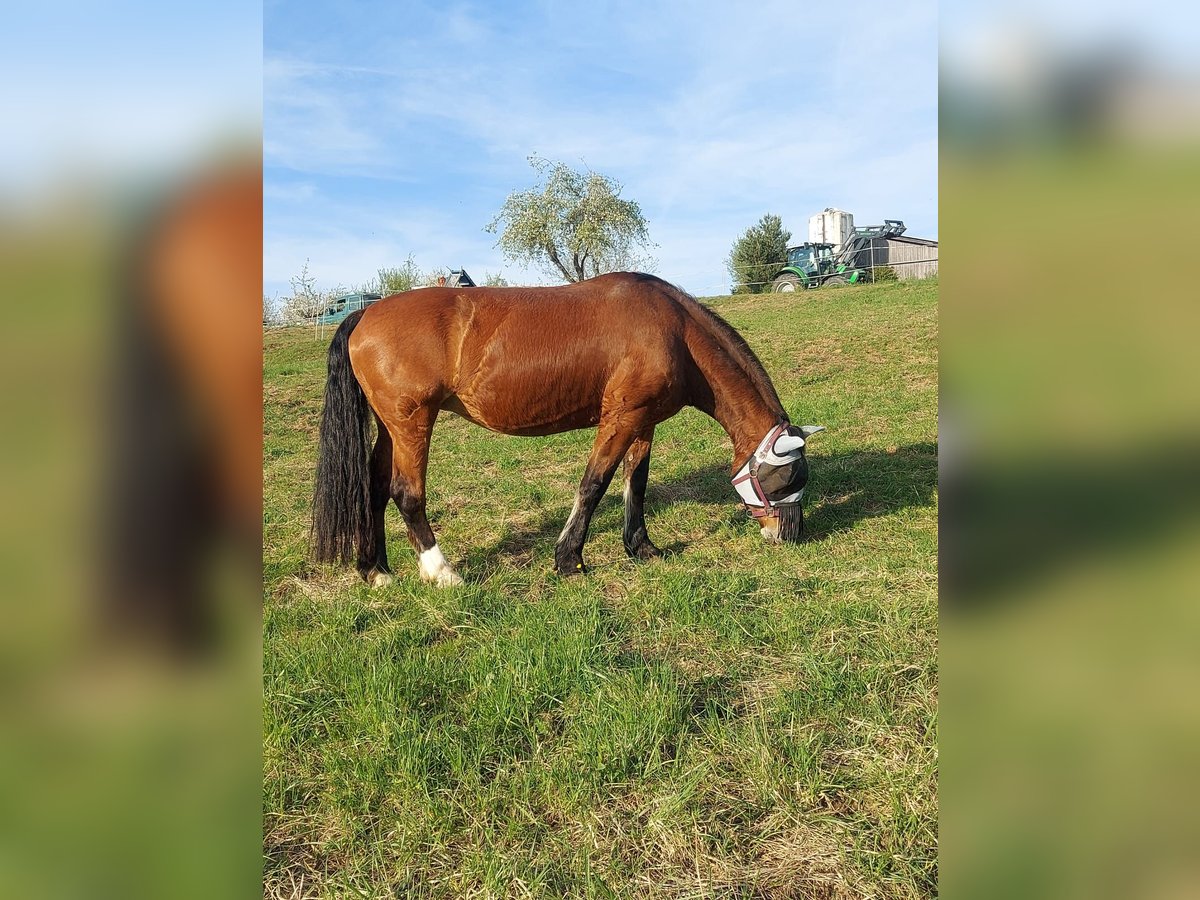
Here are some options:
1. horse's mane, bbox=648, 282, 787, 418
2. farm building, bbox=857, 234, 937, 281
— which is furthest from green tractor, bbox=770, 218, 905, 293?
horse's mane, bbox=648, 282, 787, 418

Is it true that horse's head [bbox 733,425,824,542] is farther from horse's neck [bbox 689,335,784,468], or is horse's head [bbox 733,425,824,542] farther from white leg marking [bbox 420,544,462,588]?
white leg marking [bbox 420,544,462,588]

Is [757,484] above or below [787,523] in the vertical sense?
above

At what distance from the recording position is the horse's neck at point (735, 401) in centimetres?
586

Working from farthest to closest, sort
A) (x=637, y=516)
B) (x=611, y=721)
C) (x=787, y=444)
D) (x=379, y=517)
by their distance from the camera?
(x=637, y=516) < (x=787, y=444) < (x=379, y=517) < (x=611, y=721)

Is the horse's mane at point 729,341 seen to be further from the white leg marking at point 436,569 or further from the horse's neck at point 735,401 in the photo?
the white leg marking at point 436,569

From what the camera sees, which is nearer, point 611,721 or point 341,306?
point 611,721

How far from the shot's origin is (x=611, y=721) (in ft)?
9.32

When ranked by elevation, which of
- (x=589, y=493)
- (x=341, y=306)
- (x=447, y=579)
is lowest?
(x=447, y=579)

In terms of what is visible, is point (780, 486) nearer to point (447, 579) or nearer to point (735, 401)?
point (735, 401)
